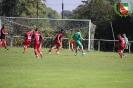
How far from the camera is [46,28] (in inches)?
1873

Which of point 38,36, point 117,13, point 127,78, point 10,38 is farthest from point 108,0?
point 127,78

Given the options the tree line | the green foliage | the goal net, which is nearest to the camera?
→ the goal net

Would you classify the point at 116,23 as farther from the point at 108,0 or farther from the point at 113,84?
the point at 113,84

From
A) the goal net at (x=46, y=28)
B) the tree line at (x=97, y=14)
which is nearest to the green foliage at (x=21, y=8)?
the tree line at (x=97, y=14)

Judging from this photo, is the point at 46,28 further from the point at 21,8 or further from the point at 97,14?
the point at 21,8

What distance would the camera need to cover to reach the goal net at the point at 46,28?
45.2 metres

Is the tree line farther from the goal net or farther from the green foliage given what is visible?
the goal net

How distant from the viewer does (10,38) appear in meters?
45.8

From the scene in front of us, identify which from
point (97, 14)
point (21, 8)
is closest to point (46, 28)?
point (97, 14)

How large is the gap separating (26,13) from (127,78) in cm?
4816

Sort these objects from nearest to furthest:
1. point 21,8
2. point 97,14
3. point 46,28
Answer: point 46,28
point 97,14
point 21,8

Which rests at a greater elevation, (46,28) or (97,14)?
(97,14)

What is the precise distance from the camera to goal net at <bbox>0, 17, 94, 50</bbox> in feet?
148

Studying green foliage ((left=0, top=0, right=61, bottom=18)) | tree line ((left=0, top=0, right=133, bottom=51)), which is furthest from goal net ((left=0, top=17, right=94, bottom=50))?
green foliage ((left=0, top=0, right=61, bottom=18))
